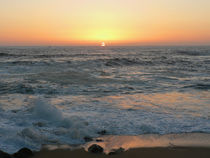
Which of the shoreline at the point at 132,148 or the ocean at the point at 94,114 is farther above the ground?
the ocean at the point at 94,114

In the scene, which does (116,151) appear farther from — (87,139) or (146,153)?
(87,139)


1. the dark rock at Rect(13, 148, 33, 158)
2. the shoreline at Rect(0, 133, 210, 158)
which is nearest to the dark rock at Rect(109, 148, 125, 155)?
the shoreline at Rect(0, 133, 210, 158)

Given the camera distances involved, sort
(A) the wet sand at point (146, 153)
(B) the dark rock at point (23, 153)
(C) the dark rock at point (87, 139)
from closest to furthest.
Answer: (B) the dark rock at point (23, 153) < (A) the wet sand at point (146, 153) < (C) the dark rock at point (87, 139)

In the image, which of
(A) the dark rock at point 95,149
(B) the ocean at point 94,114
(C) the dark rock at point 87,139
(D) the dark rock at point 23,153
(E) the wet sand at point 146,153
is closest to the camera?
(D) the dark rock at point 23,153

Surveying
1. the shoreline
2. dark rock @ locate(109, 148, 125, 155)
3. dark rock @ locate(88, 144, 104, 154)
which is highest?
dark rock @ locate(88, 144, 104, 154)

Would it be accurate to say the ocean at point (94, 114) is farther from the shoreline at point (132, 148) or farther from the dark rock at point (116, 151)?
the dark rock at point (116, 151)

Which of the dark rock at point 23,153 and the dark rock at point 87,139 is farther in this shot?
the dark rock at point 87,139

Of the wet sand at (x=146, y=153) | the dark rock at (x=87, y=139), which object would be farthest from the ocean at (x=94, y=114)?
the wet sand at (x=146, y=153)

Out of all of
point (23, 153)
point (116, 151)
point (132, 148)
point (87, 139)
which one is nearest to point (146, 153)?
point (132, 148)

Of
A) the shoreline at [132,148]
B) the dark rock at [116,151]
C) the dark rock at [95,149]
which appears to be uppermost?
the dark rock at [95,149]

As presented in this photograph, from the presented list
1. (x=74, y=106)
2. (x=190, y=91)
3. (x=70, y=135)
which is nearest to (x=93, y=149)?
(x=70, y=135)

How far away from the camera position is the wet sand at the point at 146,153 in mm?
3854

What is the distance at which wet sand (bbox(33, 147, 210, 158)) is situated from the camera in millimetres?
3854

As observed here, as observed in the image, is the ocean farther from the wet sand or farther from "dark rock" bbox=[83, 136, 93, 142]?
the wet sand
